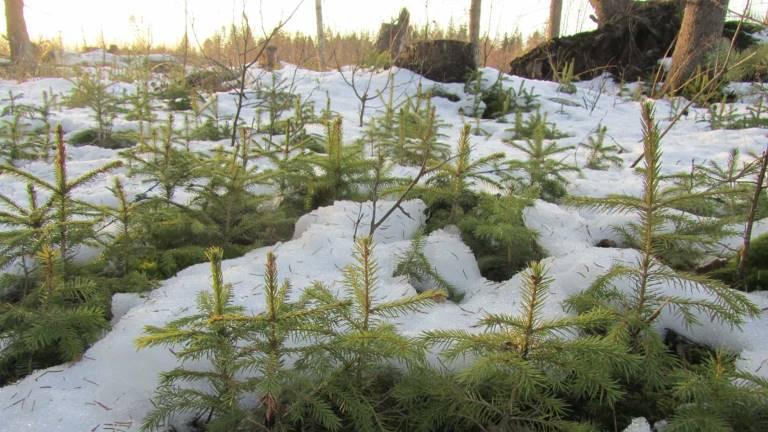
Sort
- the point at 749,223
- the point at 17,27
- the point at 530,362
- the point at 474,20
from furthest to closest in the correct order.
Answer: the point at 17,27 → the point at 474,20 → the point at 749,223 → the point at 530,362

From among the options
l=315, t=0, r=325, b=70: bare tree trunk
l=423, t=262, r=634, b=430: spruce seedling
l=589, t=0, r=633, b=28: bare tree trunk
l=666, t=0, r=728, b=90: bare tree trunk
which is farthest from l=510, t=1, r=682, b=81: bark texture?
l=423, t=262, r=634, b=430: spruce seedling

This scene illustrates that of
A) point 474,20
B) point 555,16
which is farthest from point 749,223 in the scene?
point 555,16

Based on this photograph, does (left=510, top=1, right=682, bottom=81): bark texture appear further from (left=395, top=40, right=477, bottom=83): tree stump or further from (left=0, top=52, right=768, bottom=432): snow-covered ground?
(left=0, top=52, right=768, bottom=432): snow-covered ground

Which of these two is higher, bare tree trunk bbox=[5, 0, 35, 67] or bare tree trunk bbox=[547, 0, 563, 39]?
bare tree trunk bbox=[547, 0, 563, 39]

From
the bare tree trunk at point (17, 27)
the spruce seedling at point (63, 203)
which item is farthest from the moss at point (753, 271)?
the bare tree trunk at point (17, 27)

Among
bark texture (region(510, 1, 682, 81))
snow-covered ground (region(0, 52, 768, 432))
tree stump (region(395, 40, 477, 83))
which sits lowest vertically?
snow-covered ground (region(0, 52, 768, 432))

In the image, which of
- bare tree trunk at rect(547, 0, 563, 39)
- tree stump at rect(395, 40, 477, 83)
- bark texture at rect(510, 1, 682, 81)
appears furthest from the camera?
bare tree trunk at rect(547, 0, 563, 39)

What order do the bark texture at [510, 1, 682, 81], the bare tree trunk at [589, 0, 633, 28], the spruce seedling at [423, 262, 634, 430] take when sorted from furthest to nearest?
the bare tree trunk at [589, 0, 633, 28] < the bark texture at [510, 1, 682, 81] < the spruce seedling at [423, 262, 634, 430]

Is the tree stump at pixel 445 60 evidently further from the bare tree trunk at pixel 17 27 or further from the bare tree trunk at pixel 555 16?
the bare tree trunk at pixel 17 27

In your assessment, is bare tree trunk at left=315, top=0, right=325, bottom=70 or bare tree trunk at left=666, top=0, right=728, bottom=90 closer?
bare tree trunk at left=666, top=0, right=728, bottom=90

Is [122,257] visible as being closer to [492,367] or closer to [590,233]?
[492,367]

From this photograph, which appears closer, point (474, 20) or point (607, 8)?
point (474, 20)

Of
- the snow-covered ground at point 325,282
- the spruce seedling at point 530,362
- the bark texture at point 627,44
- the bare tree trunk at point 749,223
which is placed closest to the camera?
the spruce seedling at point 530,362

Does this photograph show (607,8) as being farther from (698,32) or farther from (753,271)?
(753,271)
